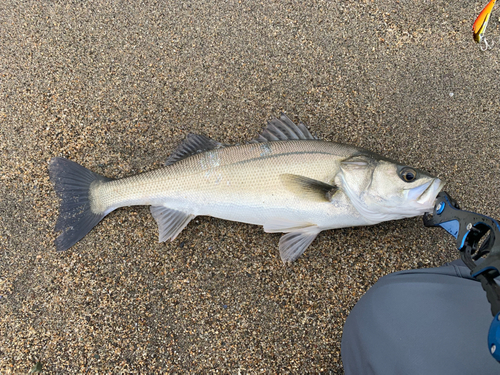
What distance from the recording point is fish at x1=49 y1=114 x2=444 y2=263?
78.0 inches

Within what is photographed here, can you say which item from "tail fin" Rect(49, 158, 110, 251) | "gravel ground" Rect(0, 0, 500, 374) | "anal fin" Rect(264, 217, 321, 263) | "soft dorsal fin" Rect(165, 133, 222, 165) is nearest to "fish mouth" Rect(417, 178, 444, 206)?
"gravel ground" Rect(0, 0, 500, 374)

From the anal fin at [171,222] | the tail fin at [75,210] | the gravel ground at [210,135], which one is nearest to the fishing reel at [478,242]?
the gravel ground at [210,135]

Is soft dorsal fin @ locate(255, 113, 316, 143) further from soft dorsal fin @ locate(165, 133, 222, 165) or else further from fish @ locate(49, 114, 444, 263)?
soft dorsal fin @ locate(165, 133, 222, 165)

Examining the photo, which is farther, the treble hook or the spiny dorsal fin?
the treble hook

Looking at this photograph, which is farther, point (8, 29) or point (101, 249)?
point (8, 29)

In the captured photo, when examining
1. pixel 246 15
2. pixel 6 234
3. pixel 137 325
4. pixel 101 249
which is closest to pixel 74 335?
pixel 137 325

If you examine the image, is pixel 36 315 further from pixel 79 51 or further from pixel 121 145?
pixel 79 51

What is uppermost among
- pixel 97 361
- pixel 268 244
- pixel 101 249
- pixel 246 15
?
pixel 246 15

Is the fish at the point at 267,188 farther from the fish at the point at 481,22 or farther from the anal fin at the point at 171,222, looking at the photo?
the fish at the point at 481,22

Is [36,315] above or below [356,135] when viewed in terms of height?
below

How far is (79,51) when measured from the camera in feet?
8.04

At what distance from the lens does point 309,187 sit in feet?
6.53

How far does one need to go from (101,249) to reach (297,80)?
6.40ft

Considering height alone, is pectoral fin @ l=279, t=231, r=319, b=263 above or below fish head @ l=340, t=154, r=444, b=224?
below
